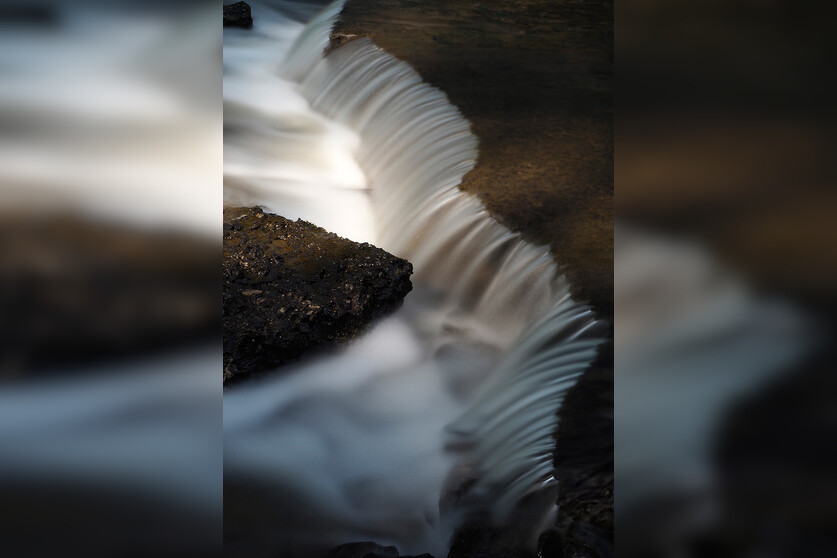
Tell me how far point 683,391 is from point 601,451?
190 cm

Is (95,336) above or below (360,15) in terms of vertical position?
above

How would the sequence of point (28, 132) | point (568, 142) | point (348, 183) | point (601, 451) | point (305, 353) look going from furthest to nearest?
point (348, 183), point (568, 142), point (305, 353), point (601, 451), point (28, 132)

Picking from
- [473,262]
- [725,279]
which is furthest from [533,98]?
[725,279]

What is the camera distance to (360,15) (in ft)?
17.3

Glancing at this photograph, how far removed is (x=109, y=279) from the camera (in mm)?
352

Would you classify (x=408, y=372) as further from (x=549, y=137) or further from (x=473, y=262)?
(x=549, y=137)

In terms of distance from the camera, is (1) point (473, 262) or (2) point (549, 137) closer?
(1) point (473, 262)

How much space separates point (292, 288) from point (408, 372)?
1.80 ft

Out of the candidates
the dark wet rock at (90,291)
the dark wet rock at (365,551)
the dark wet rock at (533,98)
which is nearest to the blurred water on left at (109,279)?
the dark wet rock at (90,291)

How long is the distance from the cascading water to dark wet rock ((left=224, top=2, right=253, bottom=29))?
142 cm

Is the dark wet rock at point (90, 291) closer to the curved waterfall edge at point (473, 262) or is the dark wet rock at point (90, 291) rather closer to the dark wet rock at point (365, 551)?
the dark wet rock at point (365, 551)

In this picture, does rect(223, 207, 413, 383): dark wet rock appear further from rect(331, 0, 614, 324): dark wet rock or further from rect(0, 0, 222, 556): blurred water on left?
rect(0, 0, 222, 556): blurred water on left

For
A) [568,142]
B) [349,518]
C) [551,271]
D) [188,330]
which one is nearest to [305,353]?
[349,518]

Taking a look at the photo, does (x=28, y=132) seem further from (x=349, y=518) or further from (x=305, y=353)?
(x=305, y=353)
